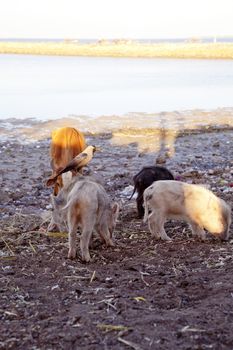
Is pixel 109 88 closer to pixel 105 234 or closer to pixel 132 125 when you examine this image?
pixel 132 125

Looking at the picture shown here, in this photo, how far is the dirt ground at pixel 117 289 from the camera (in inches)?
193

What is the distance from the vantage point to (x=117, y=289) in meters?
5.95

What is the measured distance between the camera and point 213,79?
31.5 m

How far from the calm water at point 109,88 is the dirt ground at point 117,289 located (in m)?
12.5

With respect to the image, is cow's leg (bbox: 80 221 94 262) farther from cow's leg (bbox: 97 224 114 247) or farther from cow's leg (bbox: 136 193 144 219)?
cow's leg (bbox: 136 193 144 219)

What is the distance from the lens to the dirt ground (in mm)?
4891

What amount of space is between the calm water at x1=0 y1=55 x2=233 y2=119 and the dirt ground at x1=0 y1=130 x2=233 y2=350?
12520 mm

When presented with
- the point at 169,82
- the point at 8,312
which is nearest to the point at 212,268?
the point at 8,312

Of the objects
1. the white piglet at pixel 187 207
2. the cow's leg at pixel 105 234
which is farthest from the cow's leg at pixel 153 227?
the cow's leg at pixel 105 234

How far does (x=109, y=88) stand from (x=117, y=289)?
73.9 feet

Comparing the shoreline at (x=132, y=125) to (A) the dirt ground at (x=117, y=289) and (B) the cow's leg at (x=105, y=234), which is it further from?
(B) the cow's leg at (x=105, y=234)

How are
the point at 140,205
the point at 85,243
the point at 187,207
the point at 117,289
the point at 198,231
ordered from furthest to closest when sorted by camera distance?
the point at 140,205
the point at 198,231
the point at 187,207
the point at 85,243
the point at 117,289

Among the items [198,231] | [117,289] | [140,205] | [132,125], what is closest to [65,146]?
[140,205]

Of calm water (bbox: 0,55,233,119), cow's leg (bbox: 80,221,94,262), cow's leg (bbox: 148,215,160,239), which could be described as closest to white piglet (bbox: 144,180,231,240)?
cow's leg (bbox: 148,215,160,239)
